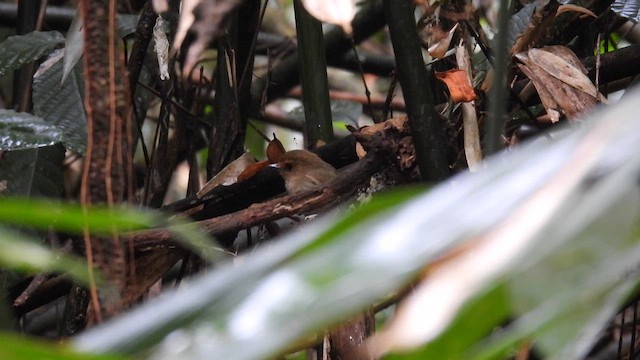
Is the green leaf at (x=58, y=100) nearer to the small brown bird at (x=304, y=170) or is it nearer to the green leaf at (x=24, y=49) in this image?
the green leaf at (x=24, y=49)

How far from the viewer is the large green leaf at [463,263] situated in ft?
0.76

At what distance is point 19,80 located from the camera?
1018mm

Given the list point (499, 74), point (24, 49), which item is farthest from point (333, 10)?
point (24, 49)

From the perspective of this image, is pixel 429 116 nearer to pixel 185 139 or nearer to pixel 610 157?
pixel 610 157

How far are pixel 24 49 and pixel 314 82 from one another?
0.27 m

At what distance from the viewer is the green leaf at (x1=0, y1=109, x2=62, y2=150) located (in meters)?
0.72

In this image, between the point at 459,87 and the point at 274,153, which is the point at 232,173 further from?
the point at 459,87

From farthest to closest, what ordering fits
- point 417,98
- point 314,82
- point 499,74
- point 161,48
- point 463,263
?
point 314,82
point 161,48
point 417,98
point 499,74
point 463,263

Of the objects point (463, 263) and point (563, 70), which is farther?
point (563, 70)

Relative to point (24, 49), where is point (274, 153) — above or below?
below

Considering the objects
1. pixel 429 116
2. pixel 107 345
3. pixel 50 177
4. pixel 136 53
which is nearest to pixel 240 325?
pixel 107 345

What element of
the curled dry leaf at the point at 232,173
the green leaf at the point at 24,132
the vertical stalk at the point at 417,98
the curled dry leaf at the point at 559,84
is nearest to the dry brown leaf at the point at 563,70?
the curled dry leaf at the point at 559,84

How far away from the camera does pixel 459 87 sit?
664 mm

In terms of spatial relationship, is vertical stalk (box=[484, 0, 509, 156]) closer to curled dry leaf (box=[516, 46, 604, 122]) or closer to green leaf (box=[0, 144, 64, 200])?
curled dry leaf (box=[516, 46, 604, 122])
